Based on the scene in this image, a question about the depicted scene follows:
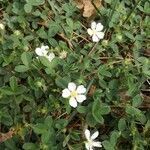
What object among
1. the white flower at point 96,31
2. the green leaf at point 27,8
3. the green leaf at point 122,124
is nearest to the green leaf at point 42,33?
the green leaf at point 27,8

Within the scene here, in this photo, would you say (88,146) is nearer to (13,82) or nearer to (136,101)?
(136,101)

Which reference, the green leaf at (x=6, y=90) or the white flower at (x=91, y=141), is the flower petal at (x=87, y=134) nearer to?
the white flower at (x=91, y=141)

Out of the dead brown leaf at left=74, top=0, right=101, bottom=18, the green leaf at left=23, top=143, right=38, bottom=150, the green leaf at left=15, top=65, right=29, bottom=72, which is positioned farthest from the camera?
the dead brown leaf at left=74, top=0, right=101, bottom=18

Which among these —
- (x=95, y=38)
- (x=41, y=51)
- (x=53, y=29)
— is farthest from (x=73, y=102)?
Answer: (x=53, y=29)

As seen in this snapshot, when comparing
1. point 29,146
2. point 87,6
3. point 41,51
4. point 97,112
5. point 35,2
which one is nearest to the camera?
point 29,146

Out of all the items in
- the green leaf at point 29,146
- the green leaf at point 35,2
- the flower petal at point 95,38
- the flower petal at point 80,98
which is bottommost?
the green leaf at point 29,146

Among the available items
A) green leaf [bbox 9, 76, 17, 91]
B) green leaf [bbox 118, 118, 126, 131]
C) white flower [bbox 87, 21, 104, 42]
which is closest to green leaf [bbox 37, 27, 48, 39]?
white flower [bbox 87, 21, 104, 42]

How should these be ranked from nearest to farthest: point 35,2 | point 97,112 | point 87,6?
point 97,112
point 35,2
point 87,6

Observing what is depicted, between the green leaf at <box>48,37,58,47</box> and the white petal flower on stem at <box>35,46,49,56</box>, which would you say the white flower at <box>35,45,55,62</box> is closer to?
the white petal flower on stem at <box>35,46,49,56</box>
